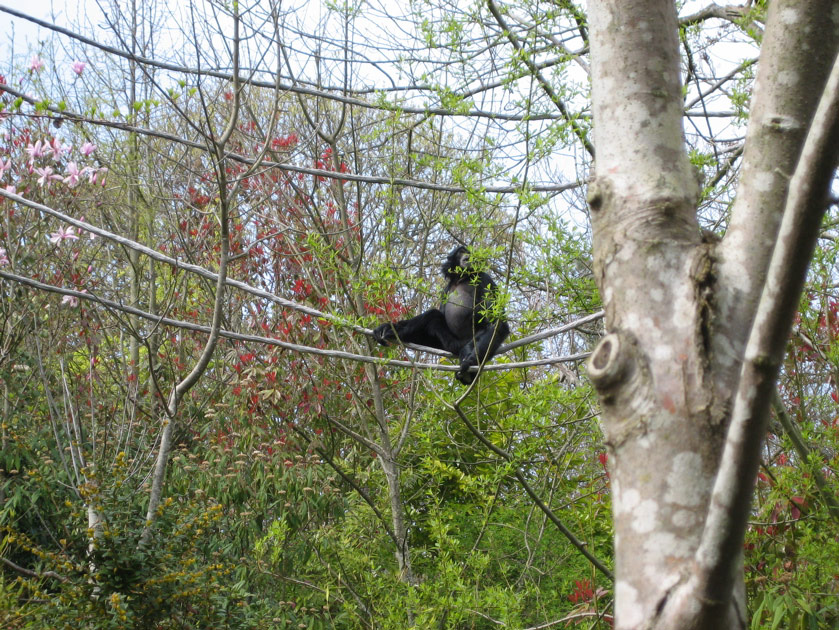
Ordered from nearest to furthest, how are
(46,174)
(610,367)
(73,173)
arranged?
(610,367), (73,173), (46,174)

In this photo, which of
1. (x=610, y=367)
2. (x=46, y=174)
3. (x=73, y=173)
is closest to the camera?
(x=610, y=367)

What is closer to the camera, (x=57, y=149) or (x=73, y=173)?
(x=73, y=173)

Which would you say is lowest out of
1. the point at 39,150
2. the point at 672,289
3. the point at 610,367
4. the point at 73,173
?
the point at 610,367

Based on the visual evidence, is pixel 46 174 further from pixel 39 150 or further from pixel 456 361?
pixel 456 361

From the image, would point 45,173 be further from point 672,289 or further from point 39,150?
point 672,289

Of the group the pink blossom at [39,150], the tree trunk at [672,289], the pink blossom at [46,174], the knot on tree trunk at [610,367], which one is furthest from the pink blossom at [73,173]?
the knot on tree trunk at [610,367]

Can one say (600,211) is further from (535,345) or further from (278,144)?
(278,144)

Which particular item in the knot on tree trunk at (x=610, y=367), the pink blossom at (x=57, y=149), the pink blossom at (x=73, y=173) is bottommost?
the knot on tree trunk at (x=610, y=367)

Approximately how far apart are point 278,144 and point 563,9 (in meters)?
3.56

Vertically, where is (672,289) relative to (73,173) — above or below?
below

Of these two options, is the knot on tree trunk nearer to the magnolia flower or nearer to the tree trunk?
the tree trunk

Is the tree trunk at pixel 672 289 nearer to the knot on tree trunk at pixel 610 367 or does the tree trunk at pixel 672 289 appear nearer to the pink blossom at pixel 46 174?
the knot on tree trunk at pixel 610 367

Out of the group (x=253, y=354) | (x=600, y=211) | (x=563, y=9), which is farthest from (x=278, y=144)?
(x=600, y=211)

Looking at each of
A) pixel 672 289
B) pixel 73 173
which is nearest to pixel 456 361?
pixel 73 173
